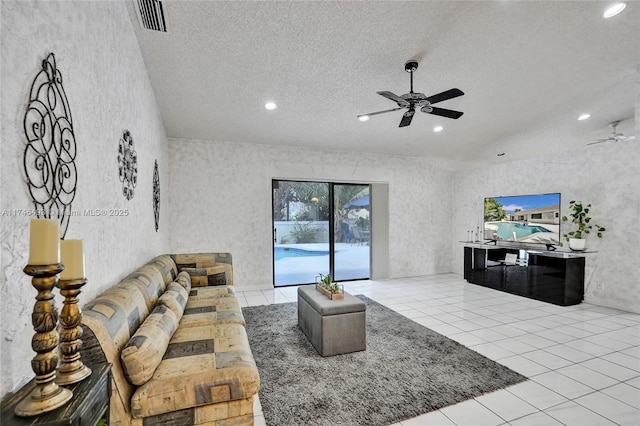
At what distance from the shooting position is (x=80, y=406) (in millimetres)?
823

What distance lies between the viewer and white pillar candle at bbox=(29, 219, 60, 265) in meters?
0.79

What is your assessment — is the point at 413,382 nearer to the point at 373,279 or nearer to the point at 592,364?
the point at 592,364

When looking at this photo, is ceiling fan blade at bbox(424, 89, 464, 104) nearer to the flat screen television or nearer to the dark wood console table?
the dark wood console table

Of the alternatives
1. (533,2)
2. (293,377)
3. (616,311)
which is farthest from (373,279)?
(533,2)

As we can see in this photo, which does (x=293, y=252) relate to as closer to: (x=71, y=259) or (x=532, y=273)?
(x=532, y=273)

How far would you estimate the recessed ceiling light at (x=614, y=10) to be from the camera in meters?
2.43

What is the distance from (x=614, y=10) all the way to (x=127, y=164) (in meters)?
4.18

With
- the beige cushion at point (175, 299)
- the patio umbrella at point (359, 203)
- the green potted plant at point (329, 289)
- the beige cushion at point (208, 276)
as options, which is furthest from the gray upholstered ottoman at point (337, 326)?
the patio umbrella at point (359, 203)

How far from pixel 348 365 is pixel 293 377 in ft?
1.71

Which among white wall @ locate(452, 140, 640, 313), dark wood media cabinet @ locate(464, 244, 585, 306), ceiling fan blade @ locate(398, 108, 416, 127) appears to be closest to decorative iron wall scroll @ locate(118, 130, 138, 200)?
ceiling fan blade @ locate(398, 108, 416, 127)

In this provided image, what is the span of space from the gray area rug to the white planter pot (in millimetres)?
2965

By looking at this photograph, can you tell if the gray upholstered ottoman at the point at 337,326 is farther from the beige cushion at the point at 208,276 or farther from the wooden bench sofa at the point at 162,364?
the beige cushion at the point at 208,276

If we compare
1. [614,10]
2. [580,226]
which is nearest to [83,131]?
[614,10]

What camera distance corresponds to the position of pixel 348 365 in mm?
2729
